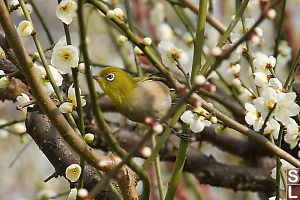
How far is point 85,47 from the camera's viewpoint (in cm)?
70

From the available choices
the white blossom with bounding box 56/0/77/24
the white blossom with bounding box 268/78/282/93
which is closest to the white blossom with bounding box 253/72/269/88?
the white blossom with bounding box 268/78/282/93

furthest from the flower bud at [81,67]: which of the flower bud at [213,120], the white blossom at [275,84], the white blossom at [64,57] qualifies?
the white blossom at [275,84]

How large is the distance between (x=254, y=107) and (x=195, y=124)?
129 mm

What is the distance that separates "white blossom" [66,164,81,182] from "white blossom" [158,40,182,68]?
31 centimetres

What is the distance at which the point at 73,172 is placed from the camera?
3.30 feet

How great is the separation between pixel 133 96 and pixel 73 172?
277 mm

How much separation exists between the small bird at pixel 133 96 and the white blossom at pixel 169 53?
10cm

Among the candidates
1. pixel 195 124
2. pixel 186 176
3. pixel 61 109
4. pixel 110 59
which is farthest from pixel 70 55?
pixel 110 59

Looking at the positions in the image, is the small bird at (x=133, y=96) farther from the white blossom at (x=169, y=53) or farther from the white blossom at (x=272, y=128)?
the white blossom at (x=272, y=128)

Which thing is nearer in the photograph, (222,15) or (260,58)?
(260,58)

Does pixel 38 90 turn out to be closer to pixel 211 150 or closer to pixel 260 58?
pixel 260 58

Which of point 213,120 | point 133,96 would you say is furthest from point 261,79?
point 133,96

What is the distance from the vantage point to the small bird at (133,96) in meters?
1.19

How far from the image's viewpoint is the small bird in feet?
3.91
